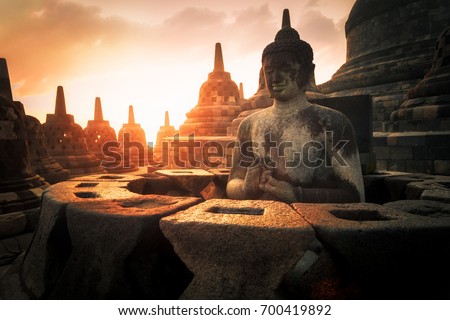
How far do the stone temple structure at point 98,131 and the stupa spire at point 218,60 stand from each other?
382 inches

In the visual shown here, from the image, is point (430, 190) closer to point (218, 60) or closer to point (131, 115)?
point (218, 60)

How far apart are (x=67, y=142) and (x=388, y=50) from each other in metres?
14.7

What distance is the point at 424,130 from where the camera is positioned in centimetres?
621

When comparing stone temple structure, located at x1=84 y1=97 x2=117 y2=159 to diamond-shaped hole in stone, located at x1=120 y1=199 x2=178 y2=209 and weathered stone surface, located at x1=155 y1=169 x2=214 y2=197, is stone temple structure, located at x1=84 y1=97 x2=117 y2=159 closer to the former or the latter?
weathered stone surface, located at x1=155 y1=169 x2=214 y2=197

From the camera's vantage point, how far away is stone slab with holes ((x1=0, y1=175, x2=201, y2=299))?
4.81 ft

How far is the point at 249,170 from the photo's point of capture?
2346 mm

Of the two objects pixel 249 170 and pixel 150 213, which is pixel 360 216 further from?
pixel 150 213

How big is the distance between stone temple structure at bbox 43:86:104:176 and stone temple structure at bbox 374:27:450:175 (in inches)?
445

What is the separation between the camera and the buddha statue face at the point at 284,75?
233 cm

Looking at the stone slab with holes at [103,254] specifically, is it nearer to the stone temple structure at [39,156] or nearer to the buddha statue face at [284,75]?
the buddha statue face at [284,75]

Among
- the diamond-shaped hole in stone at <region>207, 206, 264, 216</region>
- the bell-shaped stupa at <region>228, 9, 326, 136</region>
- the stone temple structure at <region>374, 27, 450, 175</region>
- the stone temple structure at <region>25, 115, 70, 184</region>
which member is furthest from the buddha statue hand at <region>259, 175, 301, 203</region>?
the stone temple structure at <region>25, 115, 70, 184</region>
